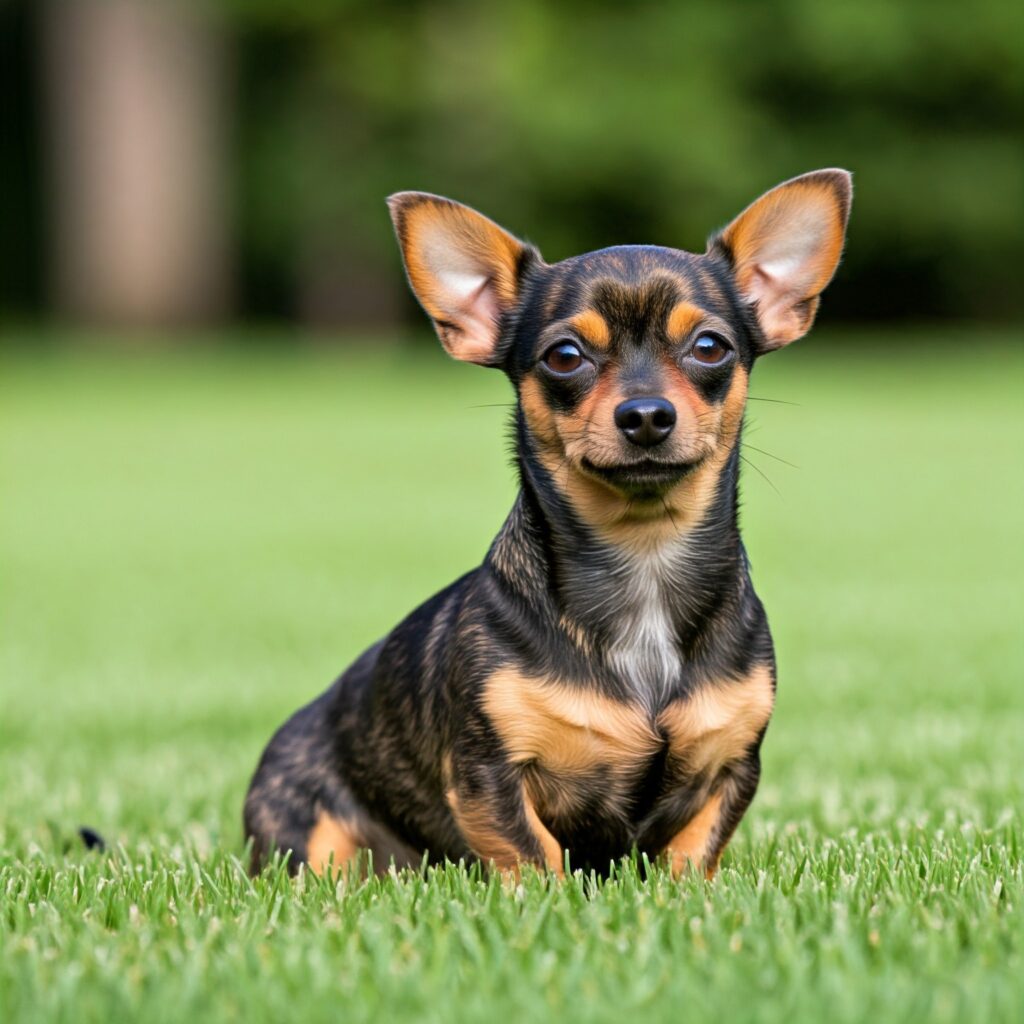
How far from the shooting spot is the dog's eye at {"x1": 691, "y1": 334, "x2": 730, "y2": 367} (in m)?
3.99

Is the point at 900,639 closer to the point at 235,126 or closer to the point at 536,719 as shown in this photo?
the point at 536,719

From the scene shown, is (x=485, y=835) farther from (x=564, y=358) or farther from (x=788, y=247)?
(x=788, y=247)

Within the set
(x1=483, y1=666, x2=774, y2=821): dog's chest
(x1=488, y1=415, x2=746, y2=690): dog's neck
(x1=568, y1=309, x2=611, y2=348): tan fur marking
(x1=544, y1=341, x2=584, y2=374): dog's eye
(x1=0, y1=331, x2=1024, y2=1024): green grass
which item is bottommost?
(x1=0, y1=331, x2=1024, y2=1024): green grass

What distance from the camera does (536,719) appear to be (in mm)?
3771

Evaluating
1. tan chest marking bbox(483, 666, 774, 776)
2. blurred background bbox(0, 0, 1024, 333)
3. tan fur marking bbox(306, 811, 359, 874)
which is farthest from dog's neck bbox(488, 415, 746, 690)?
blurred background bbox(0, 0, 1024, 333)

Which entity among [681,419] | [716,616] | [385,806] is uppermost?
[681,419]

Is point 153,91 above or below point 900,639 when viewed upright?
above

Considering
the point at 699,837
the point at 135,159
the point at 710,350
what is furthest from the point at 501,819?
the point at 135,159

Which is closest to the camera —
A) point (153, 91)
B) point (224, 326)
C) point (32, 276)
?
point (153, 91)

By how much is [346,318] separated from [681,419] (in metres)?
36.8

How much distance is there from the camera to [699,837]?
13.1 ft

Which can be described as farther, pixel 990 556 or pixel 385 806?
pixel 990 556

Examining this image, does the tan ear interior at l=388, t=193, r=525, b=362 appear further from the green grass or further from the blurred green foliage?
the blurred green foliage

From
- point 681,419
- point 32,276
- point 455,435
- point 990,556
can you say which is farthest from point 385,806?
point 32,276
